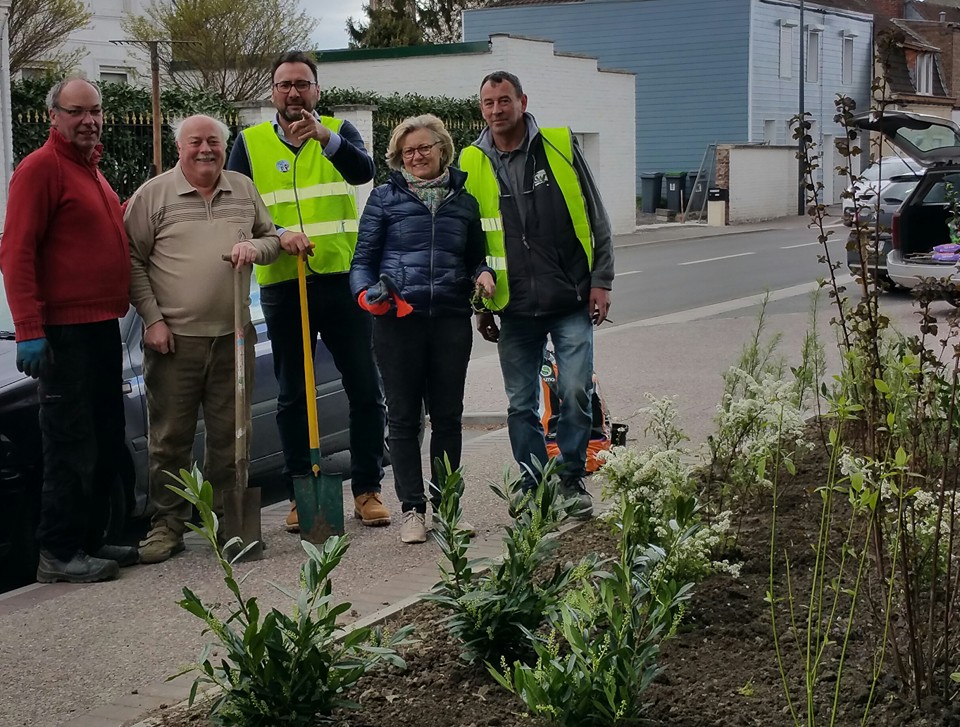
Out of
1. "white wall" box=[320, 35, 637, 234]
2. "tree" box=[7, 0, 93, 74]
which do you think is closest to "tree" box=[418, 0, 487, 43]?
→ "white wall" box=[320, 35, 637, 234]

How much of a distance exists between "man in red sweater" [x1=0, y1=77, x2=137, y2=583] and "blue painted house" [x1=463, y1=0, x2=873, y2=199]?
135 feet

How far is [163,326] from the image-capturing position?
624 centimetres

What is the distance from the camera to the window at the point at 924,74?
57.7 metres

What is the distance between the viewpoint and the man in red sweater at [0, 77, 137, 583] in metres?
5.74

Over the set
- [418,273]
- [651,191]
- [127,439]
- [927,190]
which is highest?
[651,191]

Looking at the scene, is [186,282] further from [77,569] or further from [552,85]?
[552,85]

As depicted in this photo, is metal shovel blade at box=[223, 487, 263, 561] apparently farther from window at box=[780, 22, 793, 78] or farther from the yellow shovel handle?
window at box=[780, 22, 793, 78]

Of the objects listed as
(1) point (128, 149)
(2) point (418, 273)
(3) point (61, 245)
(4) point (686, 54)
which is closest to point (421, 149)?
(2) point (418, 273)

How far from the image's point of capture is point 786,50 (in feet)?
157

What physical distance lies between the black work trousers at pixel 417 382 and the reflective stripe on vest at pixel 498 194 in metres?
0.27

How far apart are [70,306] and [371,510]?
1.78m

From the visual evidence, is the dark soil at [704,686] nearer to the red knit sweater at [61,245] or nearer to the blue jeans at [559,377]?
the blue jeans at [559,377]

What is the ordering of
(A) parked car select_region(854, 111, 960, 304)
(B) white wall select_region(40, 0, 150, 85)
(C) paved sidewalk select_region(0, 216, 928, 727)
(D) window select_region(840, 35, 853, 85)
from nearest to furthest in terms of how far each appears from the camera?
(C) paved sidewalk select_region(0, 216, 928, 727) < (A) parked car select_region(854, 111, 960, 304) < (B) white wall select_region(40, 0, 150, 85) < (D) window select_region(840, 35, 853, 85)

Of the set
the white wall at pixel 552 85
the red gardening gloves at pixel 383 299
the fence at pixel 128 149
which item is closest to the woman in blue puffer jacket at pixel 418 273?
the red gardening gloves at pixel 383 299
